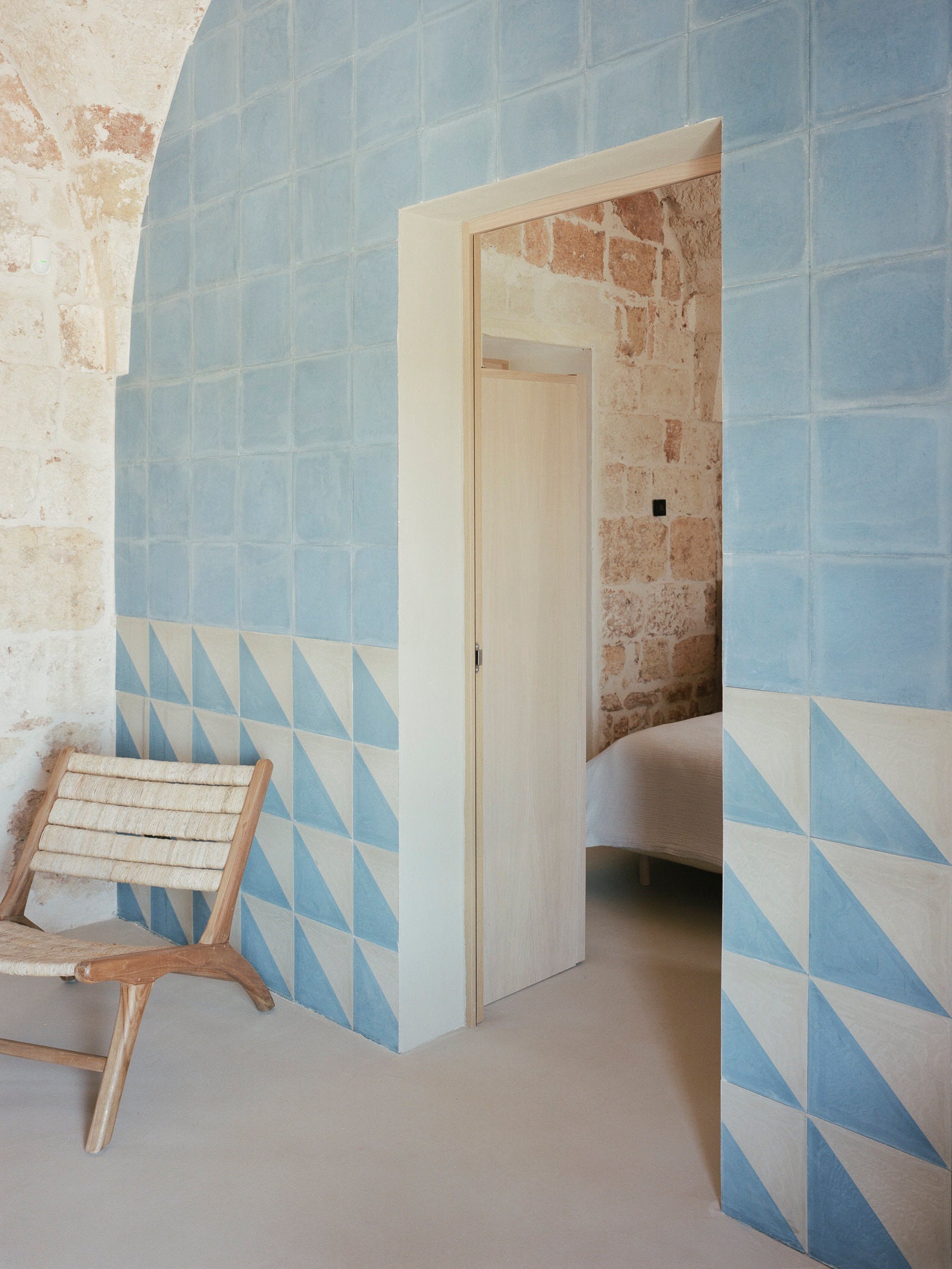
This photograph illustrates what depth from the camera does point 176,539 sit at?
363cm

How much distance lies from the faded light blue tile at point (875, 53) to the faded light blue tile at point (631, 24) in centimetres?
32

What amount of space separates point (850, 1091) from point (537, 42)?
7.34ft

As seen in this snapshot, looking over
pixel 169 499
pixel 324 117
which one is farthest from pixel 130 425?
pixel 324 117

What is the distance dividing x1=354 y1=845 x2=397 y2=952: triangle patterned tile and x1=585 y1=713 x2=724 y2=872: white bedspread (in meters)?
1.11

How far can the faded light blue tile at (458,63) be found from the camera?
2.53 metres

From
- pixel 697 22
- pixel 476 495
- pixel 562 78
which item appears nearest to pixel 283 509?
pixel 476 495

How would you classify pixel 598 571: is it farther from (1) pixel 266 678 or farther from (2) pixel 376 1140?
(2) pixel 376 1140

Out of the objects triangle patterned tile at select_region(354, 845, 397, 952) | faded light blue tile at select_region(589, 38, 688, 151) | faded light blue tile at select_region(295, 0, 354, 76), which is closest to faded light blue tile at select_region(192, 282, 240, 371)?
Result: faded light blue tile at select_region(295, 0, 354, 76)

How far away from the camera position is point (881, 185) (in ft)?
6.08

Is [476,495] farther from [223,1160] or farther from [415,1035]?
[223,1160]

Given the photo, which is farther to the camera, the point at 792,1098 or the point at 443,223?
the point at 443,223

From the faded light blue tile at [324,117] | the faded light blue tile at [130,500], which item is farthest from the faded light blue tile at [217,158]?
the faded light blue tile at [130,500]

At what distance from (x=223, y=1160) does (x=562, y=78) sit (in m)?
2.48

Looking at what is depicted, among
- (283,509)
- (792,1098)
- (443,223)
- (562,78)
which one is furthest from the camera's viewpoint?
(283,509)
